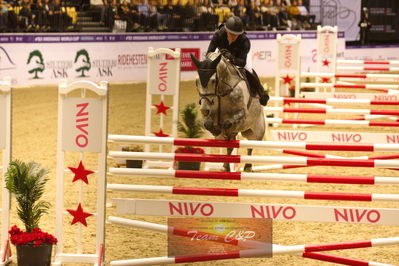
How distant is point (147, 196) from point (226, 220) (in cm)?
353

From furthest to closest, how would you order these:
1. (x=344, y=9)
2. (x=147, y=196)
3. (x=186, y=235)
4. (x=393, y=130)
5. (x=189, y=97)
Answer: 1. (x=344, y=9)
2. (x=189, y=97)
3. (x=393, y=130)
4. (x=147, y=196)
5. (x=186, y=235)

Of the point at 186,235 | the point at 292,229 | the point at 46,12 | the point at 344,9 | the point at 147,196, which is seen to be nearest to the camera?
the point at 186,235

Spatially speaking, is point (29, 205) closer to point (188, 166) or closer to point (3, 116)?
point (3, 116)

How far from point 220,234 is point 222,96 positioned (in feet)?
7.95

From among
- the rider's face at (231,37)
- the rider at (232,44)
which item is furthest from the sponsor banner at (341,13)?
the rider's face at (231,37)

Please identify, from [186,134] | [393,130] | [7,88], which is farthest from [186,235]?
[393,130]

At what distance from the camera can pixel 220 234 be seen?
19.8 feet

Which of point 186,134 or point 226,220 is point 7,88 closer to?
point 226,220

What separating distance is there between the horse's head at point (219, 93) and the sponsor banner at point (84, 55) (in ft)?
38.0

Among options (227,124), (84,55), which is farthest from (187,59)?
(227,124)

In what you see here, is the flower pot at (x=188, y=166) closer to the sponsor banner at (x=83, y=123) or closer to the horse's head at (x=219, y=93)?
the horse's head at (x=219, y=93)

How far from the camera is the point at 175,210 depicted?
6406 mm

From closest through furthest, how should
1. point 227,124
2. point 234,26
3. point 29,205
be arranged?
point 29,205, point 227,124, point 234,26

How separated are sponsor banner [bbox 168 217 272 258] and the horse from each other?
1.84 m
